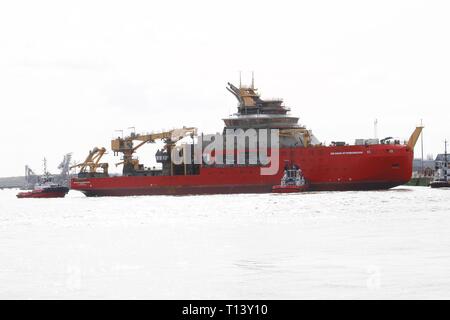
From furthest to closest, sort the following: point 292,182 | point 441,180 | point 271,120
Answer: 1. point 441,180
2. point 271,120
3. point 292,182

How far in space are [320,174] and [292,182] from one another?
134 inches

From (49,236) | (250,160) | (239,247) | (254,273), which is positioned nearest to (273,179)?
(250,160)

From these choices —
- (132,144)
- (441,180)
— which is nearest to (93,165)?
(132,144)

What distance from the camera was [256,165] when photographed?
277 ft

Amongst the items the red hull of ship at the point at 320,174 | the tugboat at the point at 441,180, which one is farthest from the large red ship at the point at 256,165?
the tugboat at the point at 441,180

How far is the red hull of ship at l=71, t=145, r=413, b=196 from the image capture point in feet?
259

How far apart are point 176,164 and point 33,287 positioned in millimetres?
73424

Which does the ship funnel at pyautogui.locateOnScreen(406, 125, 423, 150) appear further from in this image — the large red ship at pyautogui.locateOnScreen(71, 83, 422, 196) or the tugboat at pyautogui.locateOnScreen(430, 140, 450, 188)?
the tugboat at pyautogui.locateOnScreen(430, 140, 450, 188)

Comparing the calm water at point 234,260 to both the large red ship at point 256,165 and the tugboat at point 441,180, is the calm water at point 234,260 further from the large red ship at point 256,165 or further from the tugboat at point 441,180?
the tugboat at point 441,180

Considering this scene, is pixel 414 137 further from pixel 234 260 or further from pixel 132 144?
pixel 234 260

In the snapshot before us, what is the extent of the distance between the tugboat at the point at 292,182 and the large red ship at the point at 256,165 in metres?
0.81

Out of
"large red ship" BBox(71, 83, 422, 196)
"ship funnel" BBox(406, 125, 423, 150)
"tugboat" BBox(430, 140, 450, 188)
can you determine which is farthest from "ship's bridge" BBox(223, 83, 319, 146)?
"tugboat" BBox(430, 140, 450, 188)

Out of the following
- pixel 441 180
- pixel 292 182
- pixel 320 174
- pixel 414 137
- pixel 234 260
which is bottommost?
pixel 234 260

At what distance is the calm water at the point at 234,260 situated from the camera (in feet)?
51.1
